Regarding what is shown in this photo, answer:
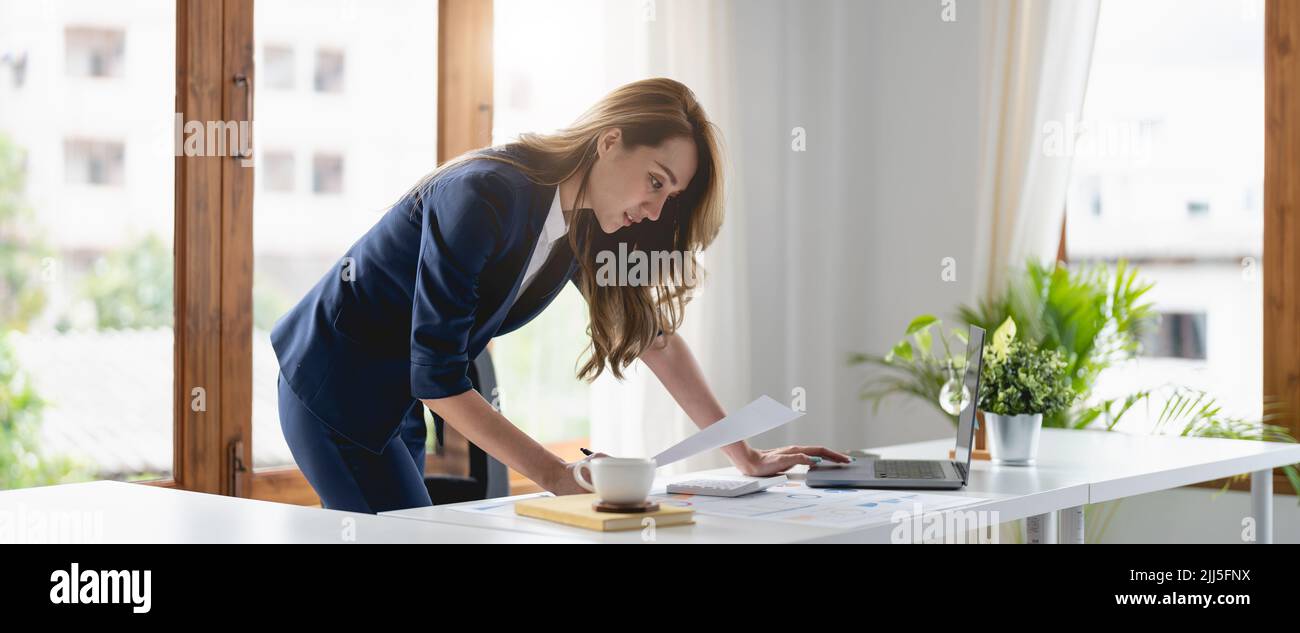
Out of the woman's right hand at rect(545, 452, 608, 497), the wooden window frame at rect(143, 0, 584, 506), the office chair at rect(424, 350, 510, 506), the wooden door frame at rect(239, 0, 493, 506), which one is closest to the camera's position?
the woman's right hand at rect(545, 452, 608, 497)

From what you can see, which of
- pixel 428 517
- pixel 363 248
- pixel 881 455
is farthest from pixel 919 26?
pixel 428 517

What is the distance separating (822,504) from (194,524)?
829 mm

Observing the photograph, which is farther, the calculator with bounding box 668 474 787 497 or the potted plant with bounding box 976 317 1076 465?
the potted plant with bounding box 976 317 1076 465

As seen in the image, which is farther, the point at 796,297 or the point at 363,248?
the point at 796,297

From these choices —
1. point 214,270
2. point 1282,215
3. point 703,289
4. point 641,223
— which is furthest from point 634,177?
point 1282,215

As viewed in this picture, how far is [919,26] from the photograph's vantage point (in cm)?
421

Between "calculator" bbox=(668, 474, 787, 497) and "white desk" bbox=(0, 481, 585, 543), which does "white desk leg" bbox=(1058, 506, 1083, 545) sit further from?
"white desk" bbox=(0, 481, 585, 543)

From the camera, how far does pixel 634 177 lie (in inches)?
76.5

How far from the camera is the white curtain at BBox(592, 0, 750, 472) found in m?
3.78

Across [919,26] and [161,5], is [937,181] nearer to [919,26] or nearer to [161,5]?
[919,26]

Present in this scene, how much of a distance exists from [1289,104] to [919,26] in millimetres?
1226

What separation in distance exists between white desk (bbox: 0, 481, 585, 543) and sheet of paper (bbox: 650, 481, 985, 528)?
34 cm

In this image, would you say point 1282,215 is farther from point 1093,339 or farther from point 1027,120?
point 1027,120

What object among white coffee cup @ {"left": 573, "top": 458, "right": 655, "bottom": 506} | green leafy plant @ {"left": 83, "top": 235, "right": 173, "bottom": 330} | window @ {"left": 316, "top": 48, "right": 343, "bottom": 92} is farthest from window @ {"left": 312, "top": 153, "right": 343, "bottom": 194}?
white coffee cup @ {"left": 573, "top": 458, "right": 655, "bottom": 506}
